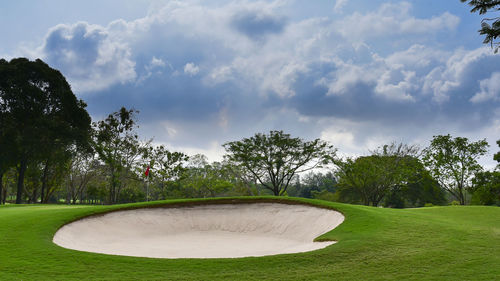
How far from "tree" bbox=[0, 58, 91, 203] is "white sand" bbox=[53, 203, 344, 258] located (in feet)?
74.4

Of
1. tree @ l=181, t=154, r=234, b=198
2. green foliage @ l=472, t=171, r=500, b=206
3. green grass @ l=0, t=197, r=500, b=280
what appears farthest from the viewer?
tree @ l=181, t=154, r=234, b=198

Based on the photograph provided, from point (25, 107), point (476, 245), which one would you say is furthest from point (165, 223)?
point (25, 107)

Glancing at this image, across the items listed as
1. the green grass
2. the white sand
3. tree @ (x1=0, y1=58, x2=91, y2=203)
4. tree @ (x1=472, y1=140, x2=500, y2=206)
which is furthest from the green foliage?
tree @ (x1=0, y1=58, x2=91, y2=203)

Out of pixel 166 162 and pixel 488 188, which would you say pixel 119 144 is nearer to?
pixel 166 162

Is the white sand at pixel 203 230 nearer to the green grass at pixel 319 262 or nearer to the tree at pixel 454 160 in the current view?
the green grass at pixel 319 262

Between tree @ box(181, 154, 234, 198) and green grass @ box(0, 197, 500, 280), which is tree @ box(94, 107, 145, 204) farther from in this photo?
green grass @ box(0, 197, 500, 280)

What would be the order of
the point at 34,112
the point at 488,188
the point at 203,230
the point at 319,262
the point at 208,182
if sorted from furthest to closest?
the point at 208,182, the point at 34,112, the point at 488,188, the point at 203,230, the point at 319,262

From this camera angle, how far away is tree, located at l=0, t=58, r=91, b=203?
3434 centimetres

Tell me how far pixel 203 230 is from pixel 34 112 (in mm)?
28599

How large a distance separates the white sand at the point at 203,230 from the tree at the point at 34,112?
74.4 ft

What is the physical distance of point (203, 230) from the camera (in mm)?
18031

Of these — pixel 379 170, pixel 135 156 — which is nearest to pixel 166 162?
pixel 135 156

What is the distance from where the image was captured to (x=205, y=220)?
1894 cm

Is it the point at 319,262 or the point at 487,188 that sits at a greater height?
the point at 487,188
